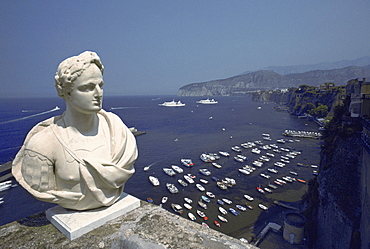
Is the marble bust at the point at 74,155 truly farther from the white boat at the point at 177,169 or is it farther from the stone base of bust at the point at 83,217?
the white boat at the point at 177,169

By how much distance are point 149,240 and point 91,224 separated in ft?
2.67

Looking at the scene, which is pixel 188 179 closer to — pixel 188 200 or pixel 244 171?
pixel 188 200

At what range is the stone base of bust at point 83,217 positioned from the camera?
2645mm

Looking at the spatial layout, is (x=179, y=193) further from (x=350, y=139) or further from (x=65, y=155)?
(x=65, y=155)

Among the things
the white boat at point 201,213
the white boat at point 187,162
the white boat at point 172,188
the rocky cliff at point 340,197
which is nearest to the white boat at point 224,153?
the white boat at point 187,162

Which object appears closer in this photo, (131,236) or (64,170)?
(131,236)

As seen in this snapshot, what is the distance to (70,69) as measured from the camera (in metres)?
2.80

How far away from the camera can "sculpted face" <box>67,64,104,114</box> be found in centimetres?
285

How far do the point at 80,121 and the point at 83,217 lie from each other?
128cm

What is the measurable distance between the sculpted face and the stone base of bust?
1.37m

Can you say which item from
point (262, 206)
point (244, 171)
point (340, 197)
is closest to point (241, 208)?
point (262, 206)

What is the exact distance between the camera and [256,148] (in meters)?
35.0

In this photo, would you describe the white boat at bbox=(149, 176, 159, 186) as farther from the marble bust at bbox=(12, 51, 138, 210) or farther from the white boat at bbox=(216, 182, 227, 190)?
the marble bust at bbox=(12, 51, 138, 210)

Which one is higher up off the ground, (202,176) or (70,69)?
(70,69)
